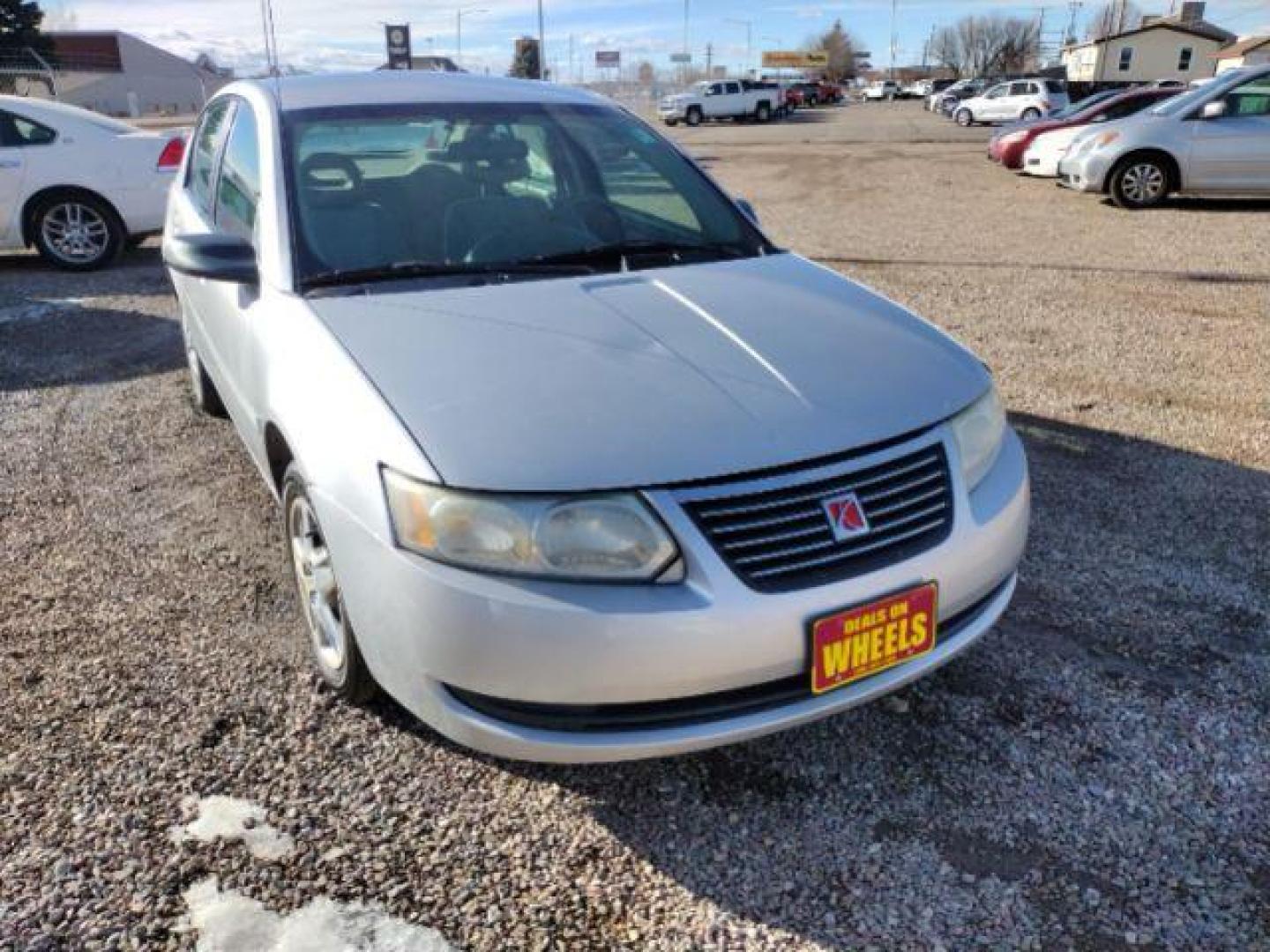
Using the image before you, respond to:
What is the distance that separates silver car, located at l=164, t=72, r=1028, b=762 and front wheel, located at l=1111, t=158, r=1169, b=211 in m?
10.5

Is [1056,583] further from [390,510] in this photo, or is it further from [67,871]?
[67,871]

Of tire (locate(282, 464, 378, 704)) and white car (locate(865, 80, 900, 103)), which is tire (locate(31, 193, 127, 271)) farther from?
white car (locate(865, 80, 900, 103))

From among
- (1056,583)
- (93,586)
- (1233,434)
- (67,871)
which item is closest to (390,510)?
(67,871)

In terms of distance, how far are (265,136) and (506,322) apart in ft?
4.04

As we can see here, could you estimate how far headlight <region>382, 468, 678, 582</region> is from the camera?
1902mm

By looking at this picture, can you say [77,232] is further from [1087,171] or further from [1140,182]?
[1140,182]

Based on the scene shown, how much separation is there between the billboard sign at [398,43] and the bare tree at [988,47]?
77700 millimetres

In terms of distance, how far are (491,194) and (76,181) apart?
6.67m

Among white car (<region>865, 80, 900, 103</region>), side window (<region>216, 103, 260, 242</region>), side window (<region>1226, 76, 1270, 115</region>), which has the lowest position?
side window (<region>216, 103, 260, 242</region>)

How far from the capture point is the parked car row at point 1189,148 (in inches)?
428

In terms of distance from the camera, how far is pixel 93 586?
128 inches

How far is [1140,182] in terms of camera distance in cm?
1161

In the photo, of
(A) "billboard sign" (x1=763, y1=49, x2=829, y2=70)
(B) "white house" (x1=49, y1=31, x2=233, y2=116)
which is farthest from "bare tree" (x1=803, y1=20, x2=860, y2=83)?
(B) "white house" (x1=49, y1=31, x2=233, y2=116)

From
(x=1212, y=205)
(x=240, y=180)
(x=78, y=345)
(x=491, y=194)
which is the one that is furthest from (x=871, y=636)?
(x=1212, y=205)
